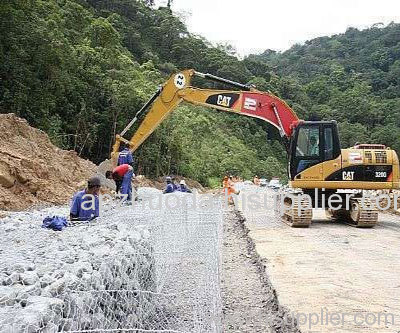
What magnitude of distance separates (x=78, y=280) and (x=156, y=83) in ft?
84.7

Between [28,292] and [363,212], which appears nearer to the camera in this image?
[28,292]

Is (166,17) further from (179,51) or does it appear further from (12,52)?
(12,52)

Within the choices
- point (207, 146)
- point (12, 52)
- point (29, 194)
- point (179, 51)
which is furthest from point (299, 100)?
point (29, 194)

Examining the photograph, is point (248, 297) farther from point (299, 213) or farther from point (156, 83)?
point (156, 83)

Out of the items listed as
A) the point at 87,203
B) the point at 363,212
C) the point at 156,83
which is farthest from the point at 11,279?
the point at 156,83

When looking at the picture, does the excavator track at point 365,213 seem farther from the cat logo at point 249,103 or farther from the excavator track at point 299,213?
the cat logo at point 249,103

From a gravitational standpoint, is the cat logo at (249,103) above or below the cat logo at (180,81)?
below

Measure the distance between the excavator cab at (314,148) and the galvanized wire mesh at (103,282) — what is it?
559cm

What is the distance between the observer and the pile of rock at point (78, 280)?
2520mm

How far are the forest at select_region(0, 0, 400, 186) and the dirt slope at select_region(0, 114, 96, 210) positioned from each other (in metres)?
3.25

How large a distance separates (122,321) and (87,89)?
1890 centimetres

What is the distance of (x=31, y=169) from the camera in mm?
11797

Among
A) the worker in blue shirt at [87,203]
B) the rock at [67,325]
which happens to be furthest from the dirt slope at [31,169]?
the rock at [67,325]

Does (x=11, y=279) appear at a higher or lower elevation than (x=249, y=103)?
lower
